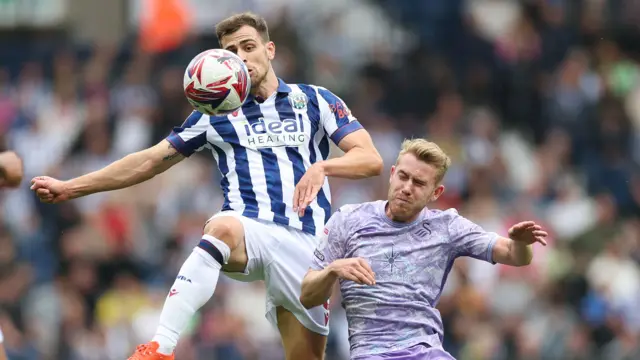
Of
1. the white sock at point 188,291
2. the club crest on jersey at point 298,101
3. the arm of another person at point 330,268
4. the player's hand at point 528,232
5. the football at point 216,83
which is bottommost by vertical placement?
the white sock at point 188,291

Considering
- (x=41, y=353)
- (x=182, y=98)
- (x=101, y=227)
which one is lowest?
(x=41, y=353)

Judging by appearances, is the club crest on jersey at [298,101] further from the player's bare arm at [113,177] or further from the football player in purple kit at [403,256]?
the football player in purple kit at [403,256]

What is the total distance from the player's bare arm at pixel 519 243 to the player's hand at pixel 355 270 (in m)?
0.84

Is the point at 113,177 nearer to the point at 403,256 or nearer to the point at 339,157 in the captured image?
the point at 339,157

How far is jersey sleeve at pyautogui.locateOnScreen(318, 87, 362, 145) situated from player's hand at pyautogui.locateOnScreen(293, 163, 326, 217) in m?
0.70

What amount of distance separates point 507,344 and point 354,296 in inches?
265

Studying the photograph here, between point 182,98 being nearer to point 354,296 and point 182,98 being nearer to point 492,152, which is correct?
point 492,152

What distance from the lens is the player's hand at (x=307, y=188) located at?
823 centimetres

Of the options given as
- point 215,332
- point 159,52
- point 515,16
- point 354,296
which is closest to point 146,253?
point 215,332

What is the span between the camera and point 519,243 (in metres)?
A: 7.80

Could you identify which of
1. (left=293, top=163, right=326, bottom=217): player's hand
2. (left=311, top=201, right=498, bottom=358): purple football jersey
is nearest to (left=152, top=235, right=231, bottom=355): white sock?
(left=293, top=163, right=326, bottom=217): player's hand

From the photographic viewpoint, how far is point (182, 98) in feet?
58.2

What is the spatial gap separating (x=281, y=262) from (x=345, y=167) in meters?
0.78

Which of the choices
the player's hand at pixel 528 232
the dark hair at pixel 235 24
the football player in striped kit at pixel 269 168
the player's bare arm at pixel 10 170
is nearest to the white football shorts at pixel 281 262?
the football player in striped kit at pixel 269 168
